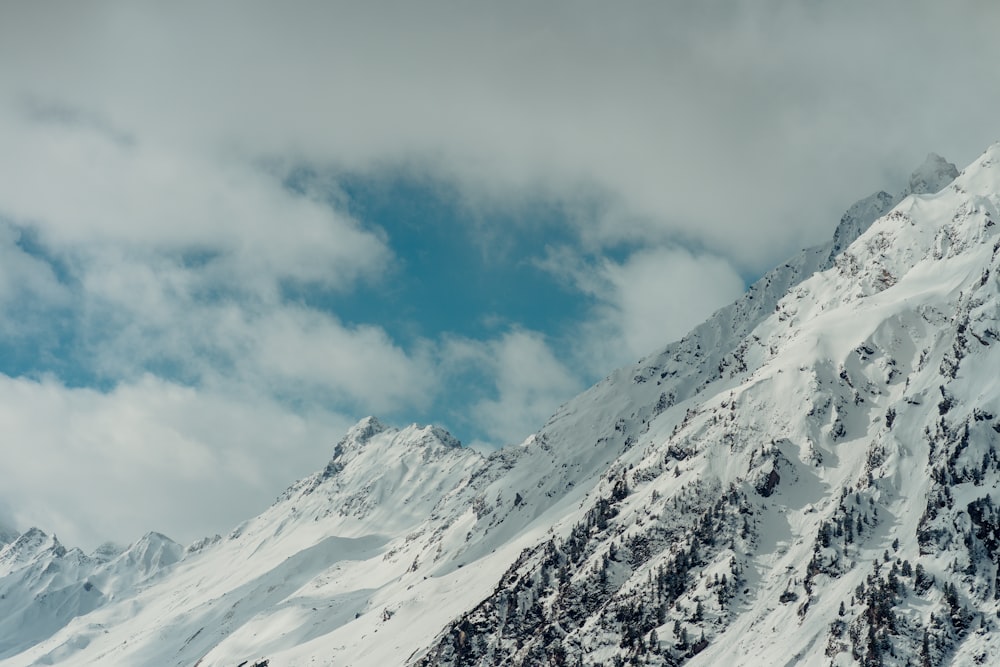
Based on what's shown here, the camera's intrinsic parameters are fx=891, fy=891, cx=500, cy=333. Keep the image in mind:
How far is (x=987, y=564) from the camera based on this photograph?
516 ft

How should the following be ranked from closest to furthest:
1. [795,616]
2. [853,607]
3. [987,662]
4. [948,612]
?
[987,662] → [948,612] → [853,607] → [795,616]

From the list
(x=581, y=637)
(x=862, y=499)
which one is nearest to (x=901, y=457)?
(x=862, y=499)

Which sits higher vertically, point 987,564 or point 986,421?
point 986,421

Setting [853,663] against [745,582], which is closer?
[853,663]

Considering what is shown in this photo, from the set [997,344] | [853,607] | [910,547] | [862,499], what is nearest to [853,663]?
[853,607]

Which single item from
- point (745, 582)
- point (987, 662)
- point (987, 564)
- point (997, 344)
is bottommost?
point (987, 662)

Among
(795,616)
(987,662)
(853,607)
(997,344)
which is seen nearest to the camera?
(987,662)

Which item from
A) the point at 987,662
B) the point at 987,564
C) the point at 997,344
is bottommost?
the point at 987,662

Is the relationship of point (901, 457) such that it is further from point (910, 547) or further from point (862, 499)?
point (910, 547)

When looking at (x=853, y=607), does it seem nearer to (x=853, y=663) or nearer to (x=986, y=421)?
(x=853, y=663)

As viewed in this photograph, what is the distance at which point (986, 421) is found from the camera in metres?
176

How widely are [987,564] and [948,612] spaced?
1208cm

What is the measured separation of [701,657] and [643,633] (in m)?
16.5

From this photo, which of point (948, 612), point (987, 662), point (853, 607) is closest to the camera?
point (987, 662)
